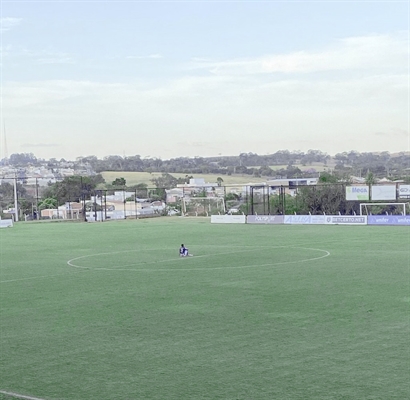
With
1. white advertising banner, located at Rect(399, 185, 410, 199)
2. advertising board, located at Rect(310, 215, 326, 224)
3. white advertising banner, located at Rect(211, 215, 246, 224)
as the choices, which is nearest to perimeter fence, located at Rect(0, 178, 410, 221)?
white advertising banner, located at Rect(399, 185, 410, 199)

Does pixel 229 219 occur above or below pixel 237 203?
below

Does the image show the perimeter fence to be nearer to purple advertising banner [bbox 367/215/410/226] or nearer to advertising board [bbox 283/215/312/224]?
purple advertising banner [bbox 367/215/410/226]

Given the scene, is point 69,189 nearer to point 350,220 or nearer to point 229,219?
point 229,219

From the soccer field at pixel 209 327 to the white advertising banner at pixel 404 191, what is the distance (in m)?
30.0

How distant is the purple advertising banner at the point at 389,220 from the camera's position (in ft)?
170

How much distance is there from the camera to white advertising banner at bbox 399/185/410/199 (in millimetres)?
59344

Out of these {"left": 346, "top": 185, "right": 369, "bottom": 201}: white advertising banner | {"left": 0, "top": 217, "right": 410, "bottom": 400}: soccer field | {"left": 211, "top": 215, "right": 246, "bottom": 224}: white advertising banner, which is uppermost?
{"left": 346, "top": 185, "right": 369, "bottom": 201}: white advertising banner

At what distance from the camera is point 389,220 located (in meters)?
52.4

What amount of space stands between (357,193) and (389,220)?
10146 millimetres

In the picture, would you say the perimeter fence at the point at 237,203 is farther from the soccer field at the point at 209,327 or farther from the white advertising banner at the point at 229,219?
the soccer field at the point at 209,327

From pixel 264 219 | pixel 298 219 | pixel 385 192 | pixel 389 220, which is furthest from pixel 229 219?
pixel 389 220

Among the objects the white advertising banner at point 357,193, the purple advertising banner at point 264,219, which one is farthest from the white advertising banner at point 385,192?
the purple advertising banner at point 264,219

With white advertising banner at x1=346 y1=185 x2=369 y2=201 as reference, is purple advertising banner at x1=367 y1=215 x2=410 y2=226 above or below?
below

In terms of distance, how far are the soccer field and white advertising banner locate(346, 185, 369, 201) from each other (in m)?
31.8
